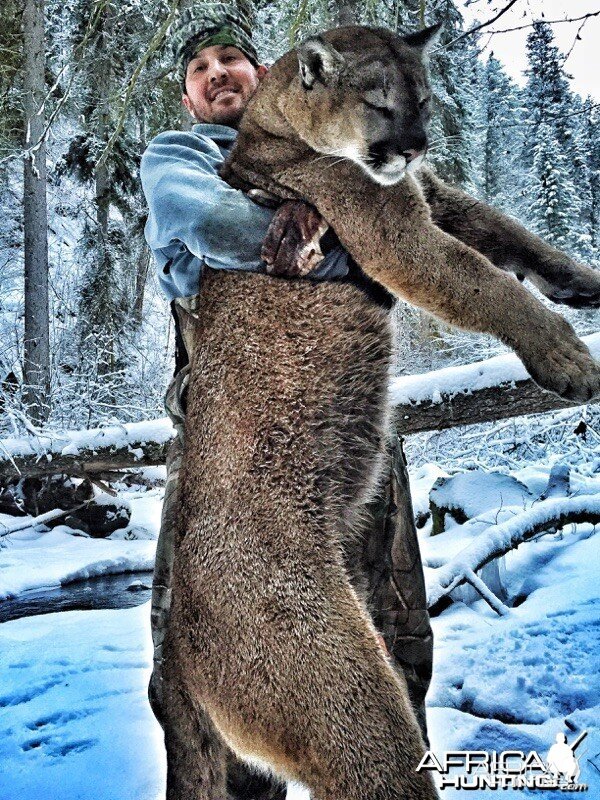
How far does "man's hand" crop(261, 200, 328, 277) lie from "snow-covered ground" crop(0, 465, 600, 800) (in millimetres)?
1859

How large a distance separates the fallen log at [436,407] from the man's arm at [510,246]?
0.44 meters

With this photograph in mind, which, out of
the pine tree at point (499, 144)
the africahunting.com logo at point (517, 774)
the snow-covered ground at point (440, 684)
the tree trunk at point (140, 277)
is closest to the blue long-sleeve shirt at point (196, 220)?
the africahunting.com logo at point (517, 774)

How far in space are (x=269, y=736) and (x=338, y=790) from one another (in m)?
0.21

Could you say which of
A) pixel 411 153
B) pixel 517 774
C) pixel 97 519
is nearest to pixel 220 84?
pixel 411 153

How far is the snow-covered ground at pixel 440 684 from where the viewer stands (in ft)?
9.73

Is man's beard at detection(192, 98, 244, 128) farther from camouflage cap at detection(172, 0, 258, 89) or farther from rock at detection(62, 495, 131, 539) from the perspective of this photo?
rock at detection(62, 495, 131, 539)

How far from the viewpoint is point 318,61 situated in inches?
79.1

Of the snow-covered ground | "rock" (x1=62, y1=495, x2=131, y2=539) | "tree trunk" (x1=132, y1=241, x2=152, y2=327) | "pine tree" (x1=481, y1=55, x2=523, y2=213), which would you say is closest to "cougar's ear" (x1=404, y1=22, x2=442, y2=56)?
the snow-covered ground

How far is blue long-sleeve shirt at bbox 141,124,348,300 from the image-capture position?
1.92 metres

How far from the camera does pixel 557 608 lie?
4.20 meters

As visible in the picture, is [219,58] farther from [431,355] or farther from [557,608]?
[431,355]

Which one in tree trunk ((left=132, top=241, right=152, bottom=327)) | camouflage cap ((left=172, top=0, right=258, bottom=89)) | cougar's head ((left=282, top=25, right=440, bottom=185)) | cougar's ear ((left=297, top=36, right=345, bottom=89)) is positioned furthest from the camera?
tree trunk ((left=132, top=241, right=152, bottom=327))

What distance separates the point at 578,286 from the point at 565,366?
0.35 m

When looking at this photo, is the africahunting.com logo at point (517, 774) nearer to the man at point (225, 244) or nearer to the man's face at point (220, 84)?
the man at point (225, 244)
